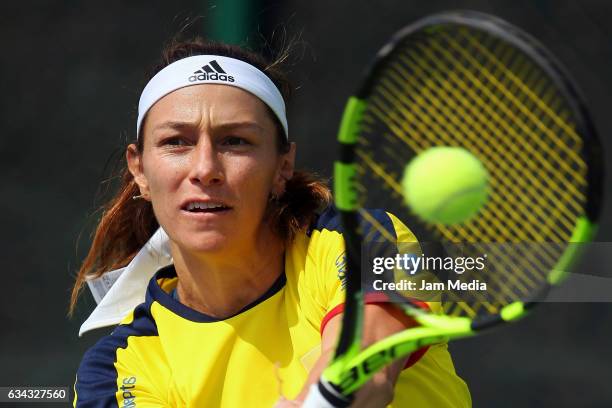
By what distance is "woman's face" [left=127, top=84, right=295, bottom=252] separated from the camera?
1981 millimetres

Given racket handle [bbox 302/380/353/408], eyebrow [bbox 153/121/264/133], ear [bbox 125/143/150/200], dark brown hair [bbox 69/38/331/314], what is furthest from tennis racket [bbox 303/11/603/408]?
ear [bbox 125/143/150/200]

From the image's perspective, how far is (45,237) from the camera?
3.20 meters

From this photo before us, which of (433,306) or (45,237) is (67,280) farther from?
(433,306)

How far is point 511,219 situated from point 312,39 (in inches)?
38.5

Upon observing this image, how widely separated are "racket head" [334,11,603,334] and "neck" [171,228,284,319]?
0.66 ft

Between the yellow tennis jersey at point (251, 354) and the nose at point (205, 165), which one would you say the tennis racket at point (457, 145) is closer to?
the yellow tennis jersey at point (251, 354)

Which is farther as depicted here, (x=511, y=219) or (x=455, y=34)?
(x=455, y=34)

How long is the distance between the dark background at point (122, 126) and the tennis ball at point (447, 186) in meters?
1.19

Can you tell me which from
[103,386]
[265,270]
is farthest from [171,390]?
[265,270]

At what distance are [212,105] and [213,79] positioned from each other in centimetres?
6

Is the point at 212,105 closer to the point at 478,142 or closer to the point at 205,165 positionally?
the point at 205,165

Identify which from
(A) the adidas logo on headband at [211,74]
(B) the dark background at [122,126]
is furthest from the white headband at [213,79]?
(B) the dark background at [122,126]

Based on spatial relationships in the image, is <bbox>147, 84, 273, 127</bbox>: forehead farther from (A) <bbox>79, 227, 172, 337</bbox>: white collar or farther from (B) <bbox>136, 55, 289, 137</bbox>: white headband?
(A) <bbox>79, 227, 172, 337</bbox>: white collar

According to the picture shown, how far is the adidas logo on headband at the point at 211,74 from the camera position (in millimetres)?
2059
